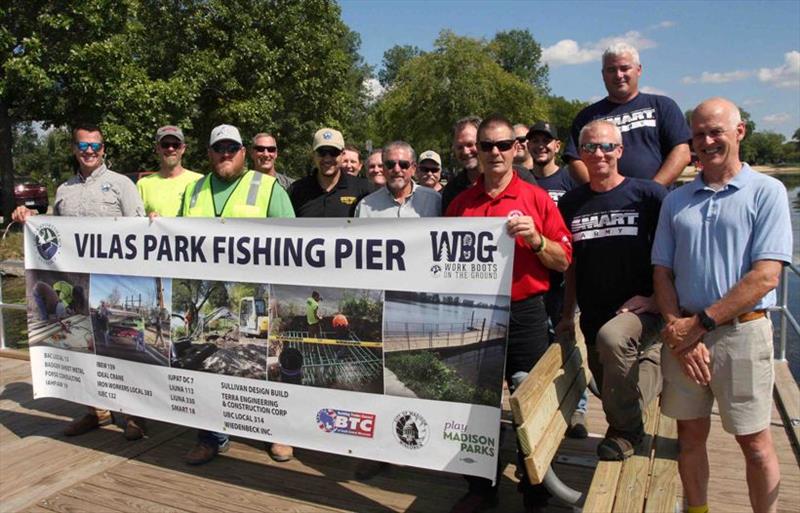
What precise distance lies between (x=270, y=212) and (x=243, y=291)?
628mm

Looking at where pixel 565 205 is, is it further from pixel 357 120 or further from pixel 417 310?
pixel 357 120

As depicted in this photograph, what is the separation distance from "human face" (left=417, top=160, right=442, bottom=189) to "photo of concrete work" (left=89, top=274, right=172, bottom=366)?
93.0 inches

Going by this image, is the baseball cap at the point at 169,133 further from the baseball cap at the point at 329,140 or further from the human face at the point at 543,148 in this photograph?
the human face at the point at 543,148

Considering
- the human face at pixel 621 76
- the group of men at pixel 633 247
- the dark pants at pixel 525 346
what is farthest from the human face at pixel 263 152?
the dark pants at pixel 525 346

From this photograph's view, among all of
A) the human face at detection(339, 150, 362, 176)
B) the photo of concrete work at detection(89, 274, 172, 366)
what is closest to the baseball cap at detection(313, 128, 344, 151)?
the human face at detection(339, 150, 362, 176)

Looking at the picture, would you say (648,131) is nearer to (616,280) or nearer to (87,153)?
(616,280)

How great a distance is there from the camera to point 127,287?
15.1 ft

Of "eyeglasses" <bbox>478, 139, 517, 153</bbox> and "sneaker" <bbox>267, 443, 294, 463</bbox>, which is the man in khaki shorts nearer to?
"eyeglasses" <bbox>478, 139, 517, 153</bbox>

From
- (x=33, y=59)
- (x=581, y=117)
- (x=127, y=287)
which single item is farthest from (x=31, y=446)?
(x=33, y=59)

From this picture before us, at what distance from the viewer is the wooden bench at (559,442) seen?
2.80m

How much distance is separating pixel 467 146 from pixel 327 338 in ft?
5.72

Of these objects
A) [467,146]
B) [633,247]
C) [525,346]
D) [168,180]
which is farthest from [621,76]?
[168,180]

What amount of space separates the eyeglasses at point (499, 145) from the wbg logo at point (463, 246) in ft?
1.53

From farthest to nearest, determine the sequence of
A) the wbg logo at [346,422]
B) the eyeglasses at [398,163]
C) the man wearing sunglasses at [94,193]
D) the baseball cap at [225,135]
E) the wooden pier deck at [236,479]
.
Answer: the man wearing sunglasses at [94,193] < the baseball cap at [225,135] < the eyeglasses at [398,163] < the wooden pier deck at [236,479] < the wbg logo at [346,422]
